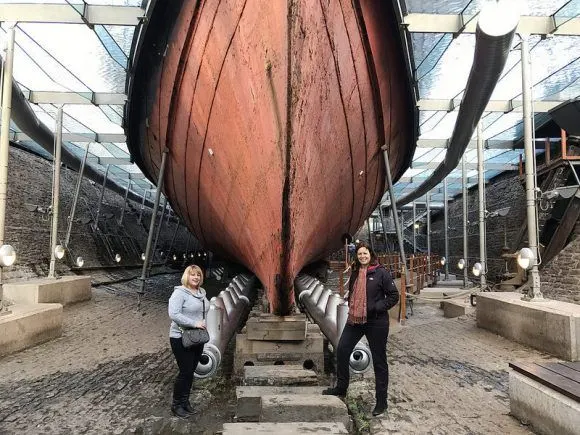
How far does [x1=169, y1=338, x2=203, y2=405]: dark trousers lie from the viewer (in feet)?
10.4

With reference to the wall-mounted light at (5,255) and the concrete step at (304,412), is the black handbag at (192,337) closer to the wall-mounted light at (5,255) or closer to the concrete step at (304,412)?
the concrete step at (304,412)

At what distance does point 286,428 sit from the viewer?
2.69m

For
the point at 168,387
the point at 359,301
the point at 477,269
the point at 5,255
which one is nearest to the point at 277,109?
the point at 359,301

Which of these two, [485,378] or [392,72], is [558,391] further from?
[392,72]

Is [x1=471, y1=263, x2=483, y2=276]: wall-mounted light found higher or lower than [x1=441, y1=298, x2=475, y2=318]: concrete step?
higher

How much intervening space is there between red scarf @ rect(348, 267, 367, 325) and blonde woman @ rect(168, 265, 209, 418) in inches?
42.9

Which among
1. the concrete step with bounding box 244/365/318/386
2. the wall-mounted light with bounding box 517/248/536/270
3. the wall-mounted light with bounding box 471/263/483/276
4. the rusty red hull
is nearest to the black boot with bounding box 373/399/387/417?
the concrete step with bounding box 244/365/318/386

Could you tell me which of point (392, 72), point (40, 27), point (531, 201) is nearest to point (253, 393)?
point (392, 72)

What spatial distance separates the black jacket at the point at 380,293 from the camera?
315 centimetres

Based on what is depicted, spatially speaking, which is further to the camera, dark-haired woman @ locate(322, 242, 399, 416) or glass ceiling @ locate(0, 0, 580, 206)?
glass ceiling @ locate(0, 0, 580, 206)

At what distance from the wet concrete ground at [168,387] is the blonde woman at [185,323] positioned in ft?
0.50

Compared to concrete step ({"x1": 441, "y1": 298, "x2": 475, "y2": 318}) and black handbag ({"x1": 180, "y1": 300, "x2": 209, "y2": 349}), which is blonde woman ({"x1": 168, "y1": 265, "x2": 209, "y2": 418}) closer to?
black handbag ({"x1": 180, "y1": 300, "x2": 209, "y2": 349})

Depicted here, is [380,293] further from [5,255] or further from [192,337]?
[5,255]

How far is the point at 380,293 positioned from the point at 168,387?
7.02ft
